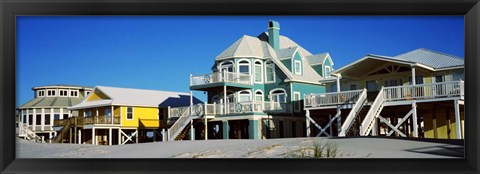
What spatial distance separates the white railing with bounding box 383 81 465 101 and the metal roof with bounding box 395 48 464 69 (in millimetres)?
755

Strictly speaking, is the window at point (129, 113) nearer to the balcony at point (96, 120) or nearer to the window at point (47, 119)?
the balcony at point (96, 120)

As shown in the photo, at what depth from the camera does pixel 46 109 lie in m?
21.4

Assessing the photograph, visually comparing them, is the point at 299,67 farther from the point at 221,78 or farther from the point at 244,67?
the point at 221,78

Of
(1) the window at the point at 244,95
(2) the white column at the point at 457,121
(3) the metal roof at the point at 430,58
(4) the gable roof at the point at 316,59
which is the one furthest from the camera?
(1) the window at the point at 244,95

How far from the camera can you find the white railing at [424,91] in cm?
2105

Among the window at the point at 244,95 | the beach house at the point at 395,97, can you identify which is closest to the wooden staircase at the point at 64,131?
the window at the point at 244,95

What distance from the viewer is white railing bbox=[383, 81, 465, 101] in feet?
69.1

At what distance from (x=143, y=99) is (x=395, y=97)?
11.6 meters

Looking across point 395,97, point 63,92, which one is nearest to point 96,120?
point 63,92

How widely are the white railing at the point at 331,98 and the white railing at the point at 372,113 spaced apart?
1.07m
